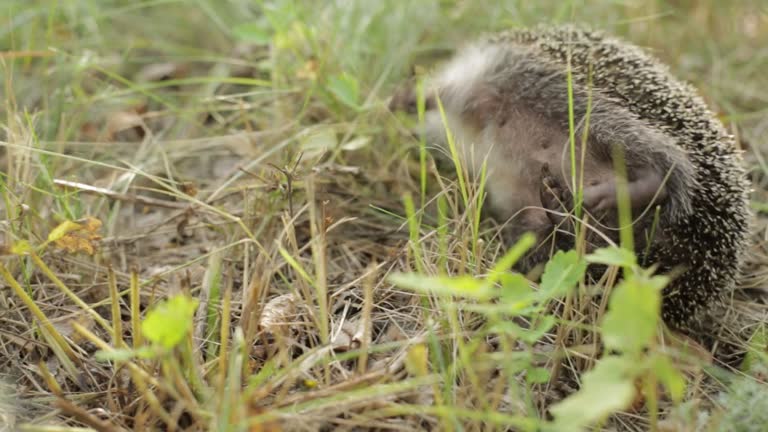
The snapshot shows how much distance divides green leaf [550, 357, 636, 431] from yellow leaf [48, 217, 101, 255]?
202 centimetres

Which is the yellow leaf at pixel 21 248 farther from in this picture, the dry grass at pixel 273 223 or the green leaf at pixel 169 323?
the green leaf at pixel 169 323

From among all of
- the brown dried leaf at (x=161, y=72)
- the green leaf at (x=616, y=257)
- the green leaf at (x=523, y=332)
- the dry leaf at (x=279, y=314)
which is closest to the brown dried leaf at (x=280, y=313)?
the dry leaf at (x=279, y=314)

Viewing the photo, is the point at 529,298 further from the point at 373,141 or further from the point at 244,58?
the point at 244,58

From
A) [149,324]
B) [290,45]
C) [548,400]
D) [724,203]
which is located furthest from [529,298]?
[290,45]

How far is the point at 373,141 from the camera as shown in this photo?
3830 mm

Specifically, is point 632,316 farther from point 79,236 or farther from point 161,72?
point 161,72

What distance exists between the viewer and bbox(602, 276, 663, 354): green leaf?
67.9 inches

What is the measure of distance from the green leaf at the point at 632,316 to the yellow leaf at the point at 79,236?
6.81ft

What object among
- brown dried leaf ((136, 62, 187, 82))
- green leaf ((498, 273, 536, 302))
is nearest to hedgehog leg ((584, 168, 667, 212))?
green leaf ((498, 273, 536, 302))

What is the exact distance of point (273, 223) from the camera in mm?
3229

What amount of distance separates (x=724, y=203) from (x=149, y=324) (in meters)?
2.33

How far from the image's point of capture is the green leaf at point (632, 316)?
5.66 ft

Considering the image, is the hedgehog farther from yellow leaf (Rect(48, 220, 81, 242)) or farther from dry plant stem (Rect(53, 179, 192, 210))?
yellow leaf (Rect(48, 220, 81, 242))

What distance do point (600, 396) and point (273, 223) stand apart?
1.92 metres
